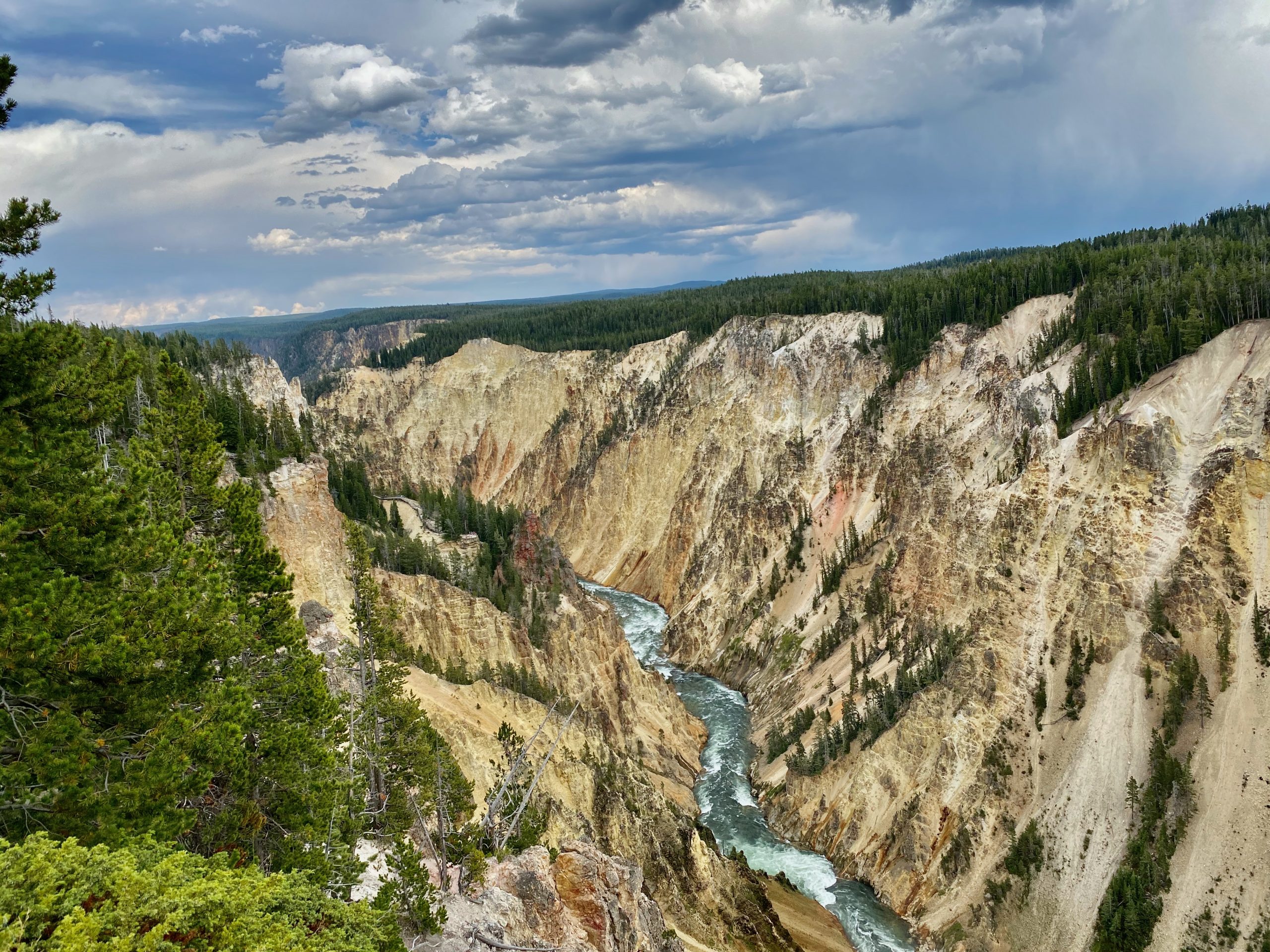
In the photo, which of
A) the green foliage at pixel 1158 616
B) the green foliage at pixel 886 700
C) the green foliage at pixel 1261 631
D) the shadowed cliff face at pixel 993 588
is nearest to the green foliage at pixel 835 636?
the shadowed cliff face at pixel 993 588

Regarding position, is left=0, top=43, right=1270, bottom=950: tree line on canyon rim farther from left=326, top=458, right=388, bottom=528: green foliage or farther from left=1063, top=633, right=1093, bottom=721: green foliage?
left=326, top=458, right=388, bottom=528: green foliage

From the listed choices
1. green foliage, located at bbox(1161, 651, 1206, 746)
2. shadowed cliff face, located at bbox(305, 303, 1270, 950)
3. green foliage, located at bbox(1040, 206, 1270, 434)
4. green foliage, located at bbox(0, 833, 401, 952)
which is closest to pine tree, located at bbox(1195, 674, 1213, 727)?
green foliage, located at bbox(1161, 651, 1206, 746)

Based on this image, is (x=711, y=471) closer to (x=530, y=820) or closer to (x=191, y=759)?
(x=530, y=820)

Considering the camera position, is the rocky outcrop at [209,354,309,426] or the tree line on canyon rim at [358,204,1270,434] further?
the rocky outcrop at [209,354,309,426]

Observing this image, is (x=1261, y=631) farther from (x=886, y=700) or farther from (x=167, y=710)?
(x=167, y=710)

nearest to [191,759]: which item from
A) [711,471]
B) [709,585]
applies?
[709,585]

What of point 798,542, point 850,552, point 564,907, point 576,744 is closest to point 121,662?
point 564,907

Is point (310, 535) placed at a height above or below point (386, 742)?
above
